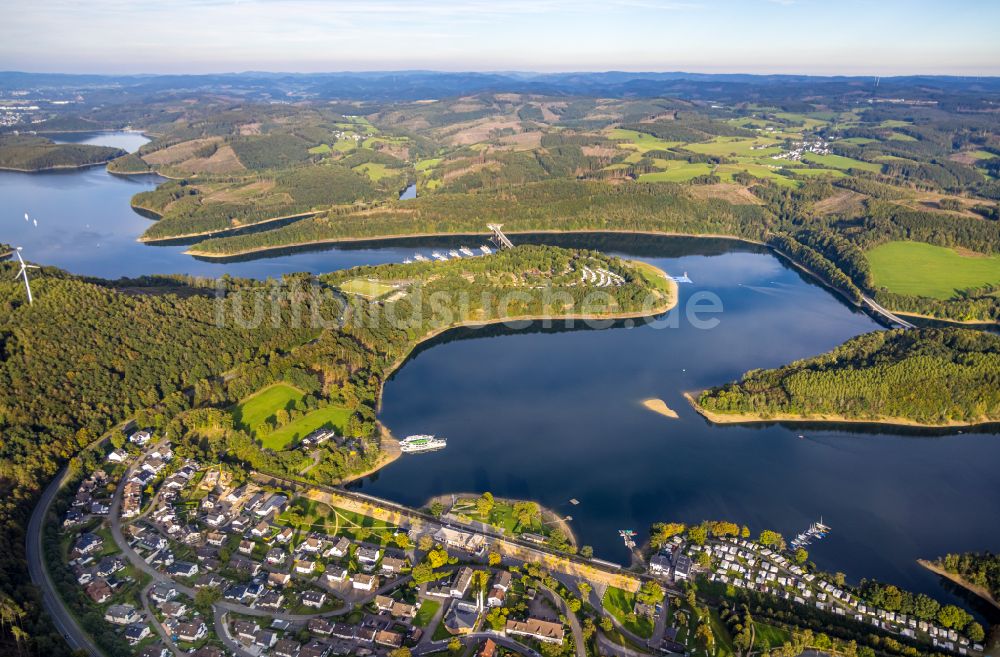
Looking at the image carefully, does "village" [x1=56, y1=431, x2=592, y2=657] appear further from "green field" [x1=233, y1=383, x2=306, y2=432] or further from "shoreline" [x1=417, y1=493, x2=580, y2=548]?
"green field" [x1=233, y1=383, x2=306, y2=432]

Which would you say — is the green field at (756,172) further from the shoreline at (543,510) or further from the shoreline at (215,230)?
the shoreline at (543,510)

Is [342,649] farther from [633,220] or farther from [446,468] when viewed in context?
[633,220]

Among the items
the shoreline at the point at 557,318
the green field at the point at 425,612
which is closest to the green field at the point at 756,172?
the shoreline at the point at 557,318

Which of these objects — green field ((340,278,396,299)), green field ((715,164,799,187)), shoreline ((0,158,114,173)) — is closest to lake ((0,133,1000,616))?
green field ((340,278,396,299))

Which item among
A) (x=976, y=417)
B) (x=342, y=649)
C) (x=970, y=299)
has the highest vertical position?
(x=970, y=299)

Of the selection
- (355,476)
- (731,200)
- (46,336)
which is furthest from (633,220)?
(46,336)

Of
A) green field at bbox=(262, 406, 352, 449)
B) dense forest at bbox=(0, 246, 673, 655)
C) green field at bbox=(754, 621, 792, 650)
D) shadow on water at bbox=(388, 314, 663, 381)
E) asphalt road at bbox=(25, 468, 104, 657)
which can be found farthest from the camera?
shadow on water at bbox=(388, 314, 663, 381)
